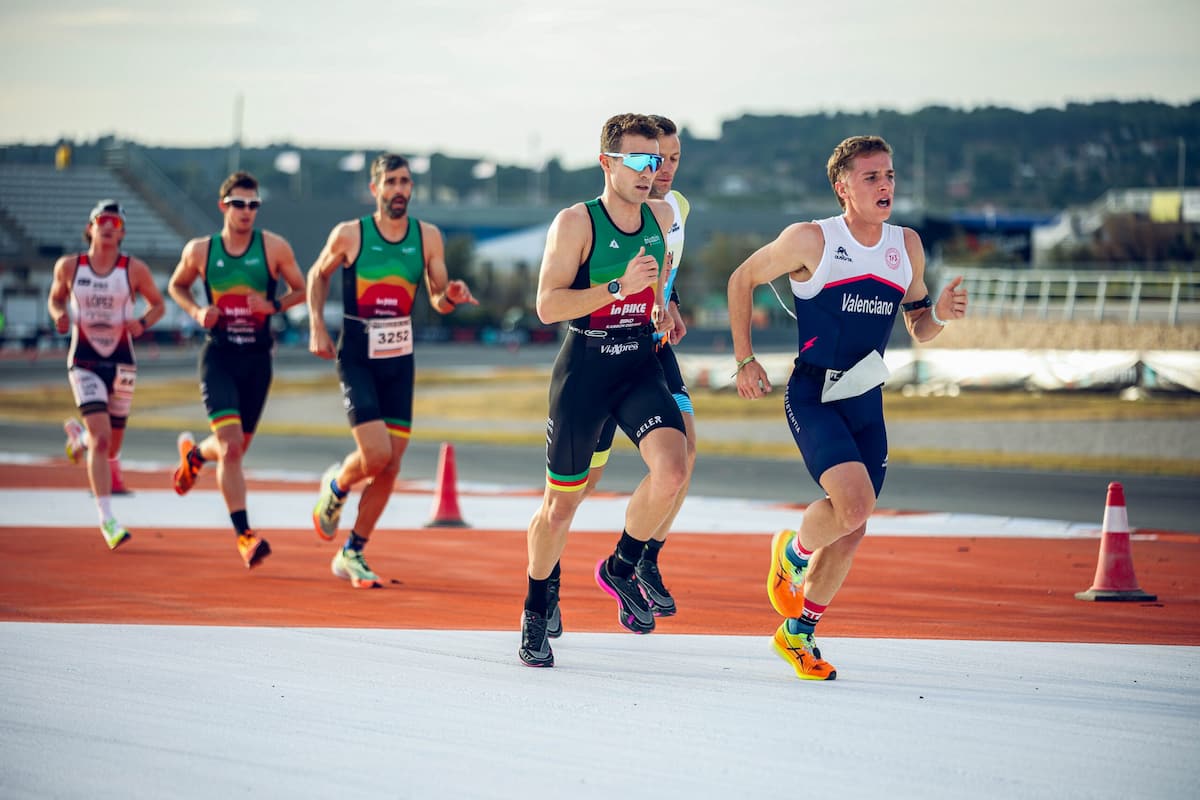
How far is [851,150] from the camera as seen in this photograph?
6414 mm

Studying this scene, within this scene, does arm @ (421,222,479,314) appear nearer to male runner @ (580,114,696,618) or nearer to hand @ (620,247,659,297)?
male runner @ (580,114,696,618)

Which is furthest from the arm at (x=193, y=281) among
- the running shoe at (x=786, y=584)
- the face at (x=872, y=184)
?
the face at (x=872, y=184)

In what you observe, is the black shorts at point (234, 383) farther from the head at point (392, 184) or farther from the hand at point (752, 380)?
the hand at point (752, 380)

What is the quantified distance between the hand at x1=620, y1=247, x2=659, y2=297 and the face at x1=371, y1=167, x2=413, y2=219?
9.93 ft

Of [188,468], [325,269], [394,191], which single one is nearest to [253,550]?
[188,468]

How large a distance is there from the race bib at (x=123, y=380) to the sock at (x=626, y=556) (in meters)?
5.17

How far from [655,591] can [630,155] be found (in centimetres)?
257

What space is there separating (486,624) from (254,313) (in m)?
3.22

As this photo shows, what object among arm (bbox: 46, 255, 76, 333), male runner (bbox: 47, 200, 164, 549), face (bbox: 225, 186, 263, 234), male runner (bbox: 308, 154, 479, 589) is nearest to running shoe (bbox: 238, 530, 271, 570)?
male runner (bbox: 308, 154, 479, 589)

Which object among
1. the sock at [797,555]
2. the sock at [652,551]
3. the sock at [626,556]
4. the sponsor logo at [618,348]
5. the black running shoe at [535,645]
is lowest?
the black running shoe at [535,645]

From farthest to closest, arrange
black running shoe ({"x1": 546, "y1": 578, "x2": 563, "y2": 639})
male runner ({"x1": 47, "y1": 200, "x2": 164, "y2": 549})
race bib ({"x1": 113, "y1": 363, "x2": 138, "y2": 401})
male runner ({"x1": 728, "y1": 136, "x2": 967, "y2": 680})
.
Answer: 1. race bib ({"x1": 113, "y1": 363, "x2": 138, "y2": 401})
2. male runner ({"x1": 47, "y1": 200, "x2": 164, "y2": 549})
3. black running shoe ({"x1": 546, "y1": 578, "x2": 563, "y2": 639})
4. male runner ({"x1": 728, "y1": 136, "x2": 967, "y2": 680})

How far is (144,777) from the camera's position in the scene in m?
4.66

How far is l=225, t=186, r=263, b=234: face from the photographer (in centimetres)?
955

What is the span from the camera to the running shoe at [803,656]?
6.16m
